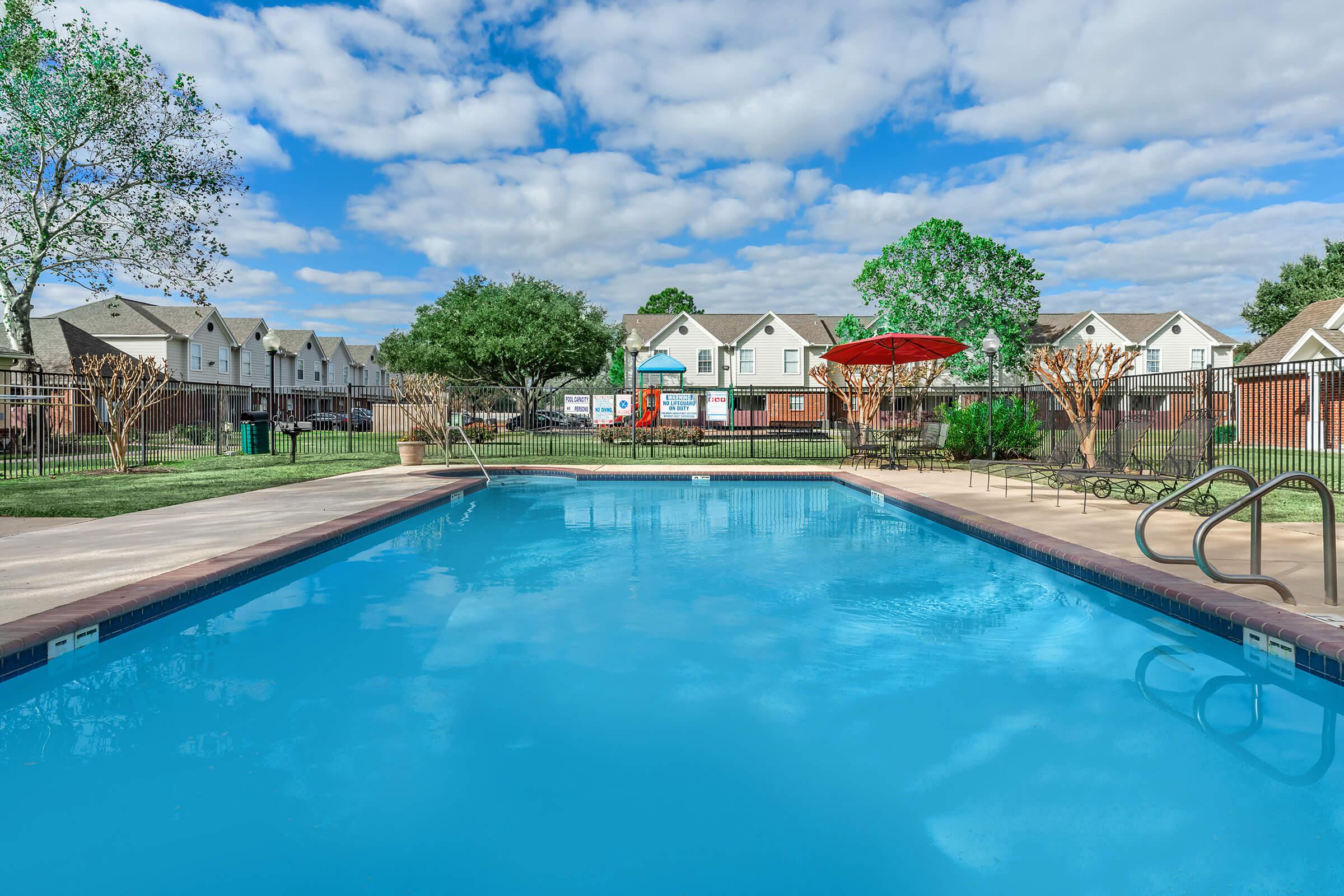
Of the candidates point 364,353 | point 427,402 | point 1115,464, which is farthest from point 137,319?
point 1115,464

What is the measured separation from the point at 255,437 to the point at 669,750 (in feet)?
67.4

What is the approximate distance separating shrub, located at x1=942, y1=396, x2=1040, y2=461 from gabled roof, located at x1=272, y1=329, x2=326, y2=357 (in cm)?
4621

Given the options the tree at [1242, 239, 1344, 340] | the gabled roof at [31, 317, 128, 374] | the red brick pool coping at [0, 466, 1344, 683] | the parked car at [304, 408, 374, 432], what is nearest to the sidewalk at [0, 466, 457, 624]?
the red brick pool coping at [0, 466, 1344, 683]

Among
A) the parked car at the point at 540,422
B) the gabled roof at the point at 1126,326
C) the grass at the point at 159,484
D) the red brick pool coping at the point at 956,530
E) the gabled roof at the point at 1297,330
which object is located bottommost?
the red brick pool coping at the point at 956,530

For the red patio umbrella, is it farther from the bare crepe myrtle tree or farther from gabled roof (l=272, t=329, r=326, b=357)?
gabled roof (l=272, t=329, r=326, b=357)

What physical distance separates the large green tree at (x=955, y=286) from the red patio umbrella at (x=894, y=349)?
72.3 feet

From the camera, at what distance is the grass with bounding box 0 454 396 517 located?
9.36m

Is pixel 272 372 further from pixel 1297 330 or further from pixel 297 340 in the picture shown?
pixel 297 340

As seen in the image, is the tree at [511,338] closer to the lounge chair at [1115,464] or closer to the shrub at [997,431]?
the shrub at [997,431]

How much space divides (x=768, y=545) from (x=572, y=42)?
9200mm

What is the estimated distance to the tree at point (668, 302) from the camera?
73.0m

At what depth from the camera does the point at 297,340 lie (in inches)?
2050

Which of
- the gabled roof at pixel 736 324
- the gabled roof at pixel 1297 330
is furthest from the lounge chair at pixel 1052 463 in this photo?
the gabled roof at pixel 736 324

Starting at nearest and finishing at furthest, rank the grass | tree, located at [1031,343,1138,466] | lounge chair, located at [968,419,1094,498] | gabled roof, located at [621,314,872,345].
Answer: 1. the grass
2. lounge chair, located at [968,419,1094,498]
3. tree, located at [1031,343,1138,466]
4. gabled roof, located at [621,314,872,345]
